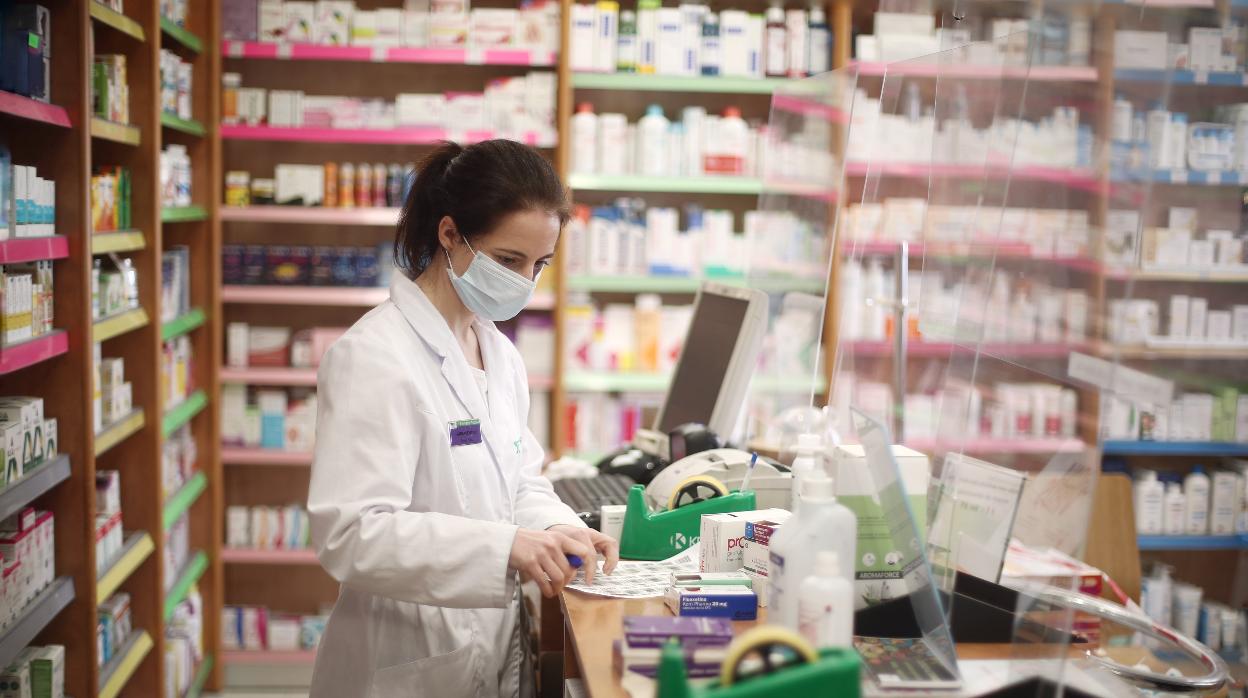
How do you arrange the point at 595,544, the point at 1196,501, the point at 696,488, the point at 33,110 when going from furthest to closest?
the point at 1196,501
the point at 33,110
the point at 696,488
the point at 595,544

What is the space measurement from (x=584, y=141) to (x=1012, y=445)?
3.12m

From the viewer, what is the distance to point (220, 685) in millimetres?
4523

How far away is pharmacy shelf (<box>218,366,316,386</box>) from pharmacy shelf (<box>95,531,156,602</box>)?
1145 mm

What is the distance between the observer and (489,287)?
2021 millimetres

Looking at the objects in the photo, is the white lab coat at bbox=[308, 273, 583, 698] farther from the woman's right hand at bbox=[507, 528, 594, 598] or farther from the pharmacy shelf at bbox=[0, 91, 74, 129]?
the pharmacy shelf at bbox=[0, 91, 74, 129]

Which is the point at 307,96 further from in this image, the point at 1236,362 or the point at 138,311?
the point at 1236,362

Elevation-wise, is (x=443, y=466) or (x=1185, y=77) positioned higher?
(x=1185, y=77)

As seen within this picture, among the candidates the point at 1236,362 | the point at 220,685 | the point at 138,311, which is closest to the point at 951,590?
the point at 1236,362

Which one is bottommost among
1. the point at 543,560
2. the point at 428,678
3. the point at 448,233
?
the point at 428,678

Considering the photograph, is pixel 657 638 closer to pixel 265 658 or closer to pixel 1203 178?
pixel 1203 178

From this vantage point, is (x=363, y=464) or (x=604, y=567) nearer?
(x=363, y=464)

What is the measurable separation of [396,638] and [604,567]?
1.37 ft

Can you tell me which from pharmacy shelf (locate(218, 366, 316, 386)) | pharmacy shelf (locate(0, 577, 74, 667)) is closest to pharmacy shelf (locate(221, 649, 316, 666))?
pharmacy shelf (locate(218, 366, 316, 386))

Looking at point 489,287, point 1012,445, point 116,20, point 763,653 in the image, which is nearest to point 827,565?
point 763,653
